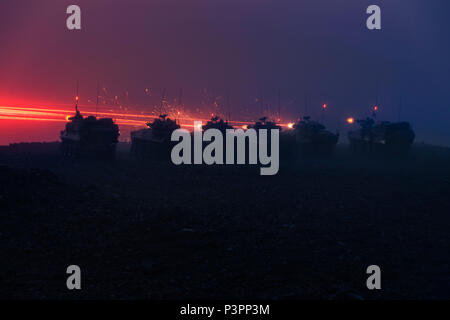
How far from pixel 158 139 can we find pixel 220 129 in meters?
6.51

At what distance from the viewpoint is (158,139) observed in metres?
27.4

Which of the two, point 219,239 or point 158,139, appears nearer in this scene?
point 219,239

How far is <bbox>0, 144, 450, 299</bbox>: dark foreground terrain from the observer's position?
23.3ft

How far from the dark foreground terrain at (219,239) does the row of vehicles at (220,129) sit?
8112 millimetres

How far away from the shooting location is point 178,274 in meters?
7.52

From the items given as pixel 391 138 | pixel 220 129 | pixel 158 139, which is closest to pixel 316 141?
pixel 391 138

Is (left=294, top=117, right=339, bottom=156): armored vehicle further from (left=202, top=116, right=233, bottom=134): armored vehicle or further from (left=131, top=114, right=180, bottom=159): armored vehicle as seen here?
(left=131, top=114, right=180, bottom=159): armored vehicle

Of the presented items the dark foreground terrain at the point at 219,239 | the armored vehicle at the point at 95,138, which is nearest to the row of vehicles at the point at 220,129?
the armored vehicle at the point at 95,138

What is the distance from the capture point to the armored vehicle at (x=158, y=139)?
27391 millimetres

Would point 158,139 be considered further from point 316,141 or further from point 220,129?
point 316,141

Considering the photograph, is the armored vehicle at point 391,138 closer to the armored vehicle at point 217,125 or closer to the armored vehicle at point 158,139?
the armored vehicle at point 217,125

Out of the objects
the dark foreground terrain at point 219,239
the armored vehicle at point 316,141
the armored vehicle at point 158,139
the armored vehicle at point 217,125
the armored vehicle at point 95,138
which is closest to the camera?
the dark foreground terrain at point 219,239

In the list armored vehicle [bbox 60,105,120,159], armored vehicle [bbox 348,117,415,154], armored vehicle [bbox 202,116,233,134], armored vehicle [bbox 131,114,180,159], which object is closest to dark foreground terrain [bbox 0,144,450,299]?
armored vehicle [bbox 60,105,120,159]
